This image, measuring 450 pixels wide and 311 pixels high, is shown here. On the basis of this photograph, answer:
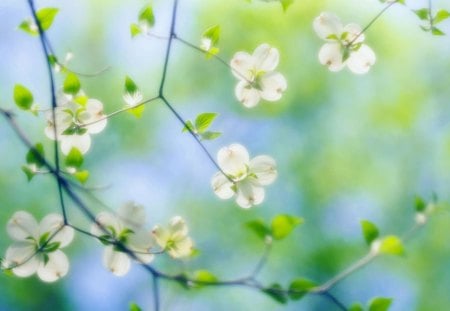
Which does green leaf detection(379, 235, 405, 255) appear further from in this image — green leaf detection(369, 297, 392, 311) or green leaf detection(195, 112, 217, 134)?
green leaf detection(195, 112, 217, 134)

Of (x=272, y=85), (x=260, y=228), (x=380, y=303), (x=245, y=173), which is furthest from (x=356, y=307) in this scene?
(x=272, y=85)

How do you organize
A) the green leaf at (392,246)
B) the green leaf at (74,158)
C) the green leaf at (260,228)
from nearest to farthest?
the green leaf at (392,246)
the green leaf at (260,228)
the green leaf at (74,158)

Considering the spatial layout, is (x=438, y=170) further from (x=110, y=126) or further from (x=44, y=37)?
(x=44, y=37)

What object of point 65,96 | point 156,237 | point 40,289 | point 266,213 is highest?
point 65,96

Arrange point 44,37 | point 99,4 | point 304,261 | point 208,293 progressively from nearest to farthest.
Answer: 1. point 44,37
2. point 208,293
3. point 304,261
4. point 99,4

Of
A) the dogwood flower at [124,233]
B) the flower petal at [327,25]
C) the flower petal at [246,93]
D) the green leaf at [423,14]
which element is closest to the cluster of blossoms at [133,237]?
the dogwood flower at [124,233]

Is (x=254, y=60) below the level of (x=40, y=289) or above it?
above

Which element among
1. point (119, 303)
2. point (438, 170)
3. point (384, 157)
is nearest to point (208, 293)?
point (119, 303)

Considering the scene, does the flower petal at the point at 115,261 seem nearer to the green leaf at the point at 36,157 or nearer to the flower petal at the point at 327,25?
the green leaf at the point at 36,157
